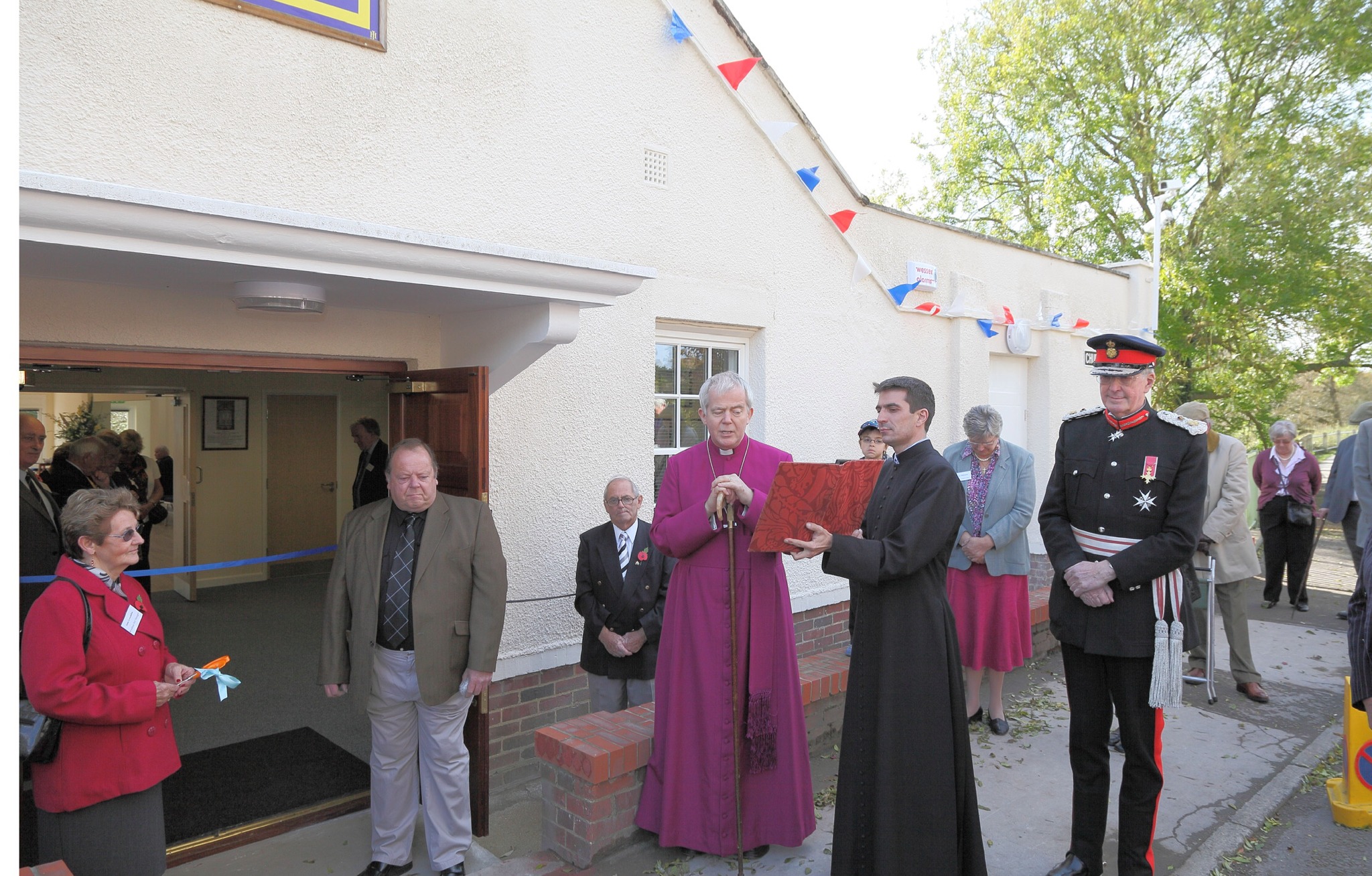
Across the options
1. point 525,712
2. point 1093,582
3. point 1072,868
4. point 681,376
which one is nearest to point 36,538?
point 525,712

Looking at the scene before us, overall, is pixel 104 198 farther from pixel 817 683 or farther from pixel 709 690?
pixel 817 683

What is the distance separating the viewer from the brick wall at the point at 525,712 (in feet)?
16.4

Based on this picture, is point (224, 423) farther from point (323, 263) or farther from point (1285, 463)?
point (1285, 463)

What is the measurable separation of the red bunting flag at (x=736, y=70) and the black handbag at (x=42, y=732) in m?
5.07

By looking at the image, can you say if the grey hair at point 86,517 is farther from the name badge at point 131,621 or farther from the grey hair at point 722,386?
the grey hair at point 722,386

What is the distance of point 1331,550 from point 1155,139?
9126 mm

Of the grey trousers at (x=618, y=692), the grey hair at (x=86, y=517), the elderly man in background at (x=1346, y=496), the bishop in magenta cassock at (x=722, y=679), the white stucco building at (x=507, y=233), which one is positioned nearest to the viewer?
the grey hair at (x=86, y=517)

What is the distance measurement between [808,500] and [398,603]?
1.95 meters

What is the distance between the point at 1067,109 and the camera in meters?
19.4

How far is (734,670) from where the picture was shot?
12.1 feet

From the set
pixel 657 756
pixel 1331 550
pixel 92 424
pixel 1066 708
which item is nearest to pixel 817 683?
pixel 657 756

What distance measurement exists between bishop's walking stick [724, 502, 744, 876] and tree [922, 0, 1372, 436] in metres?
15.0

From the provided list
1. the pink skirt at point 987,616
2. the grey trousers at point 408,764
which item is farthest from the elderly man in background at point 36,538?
the pink skirt at point 987,616

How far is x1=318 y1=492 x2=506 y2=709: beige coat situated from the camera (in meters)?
3.87
